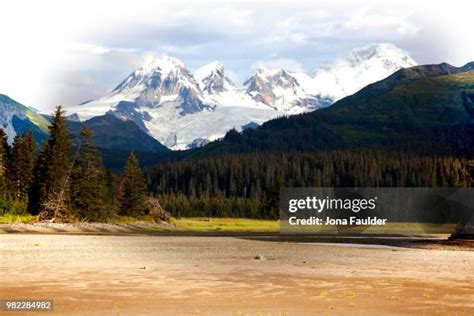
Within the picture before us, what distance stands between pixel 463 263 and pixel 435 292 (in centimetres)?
1966

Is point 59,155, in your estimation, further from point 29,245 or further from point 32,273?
point 32,273

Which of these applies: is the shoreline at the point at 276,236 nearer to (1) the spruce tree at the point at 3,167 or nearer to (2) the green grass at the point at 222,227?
(2) the green grass at the point at 222,227

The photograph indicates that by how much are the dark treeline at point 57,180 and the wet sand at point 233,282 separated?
58251 mm

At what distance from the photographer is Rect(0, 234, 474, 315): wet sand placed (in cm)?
2955

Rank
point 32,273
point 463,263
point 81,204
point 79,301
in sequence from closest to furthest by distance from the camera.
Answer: point 79,301
point 32,273
point 463,263
point 81,204

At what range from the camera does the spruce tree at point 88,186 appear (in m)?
122

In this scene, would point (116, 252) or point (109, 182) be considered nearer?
point (116, 252)

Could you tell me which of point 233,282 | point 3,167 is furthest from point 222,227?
point 233,282

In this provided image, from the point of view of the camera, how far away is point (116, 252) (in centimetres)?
5894

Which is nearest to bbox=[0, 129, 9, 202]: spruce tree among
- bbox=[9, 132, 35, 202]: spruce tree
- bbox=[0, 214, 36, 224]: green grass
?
bbox=[9, 132, 35, 202]: spruce tree

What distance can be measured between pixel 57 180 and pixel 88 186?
17.0 ft

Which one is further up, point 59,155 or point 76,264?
point 59,155

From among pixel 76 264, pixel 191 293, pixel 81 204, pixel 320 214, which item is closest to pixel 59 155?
pixel 81 204

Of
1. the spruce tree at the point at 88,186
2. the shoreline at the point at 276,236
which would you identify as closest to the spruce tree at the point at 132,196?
the shoreline at the point at 276,236
